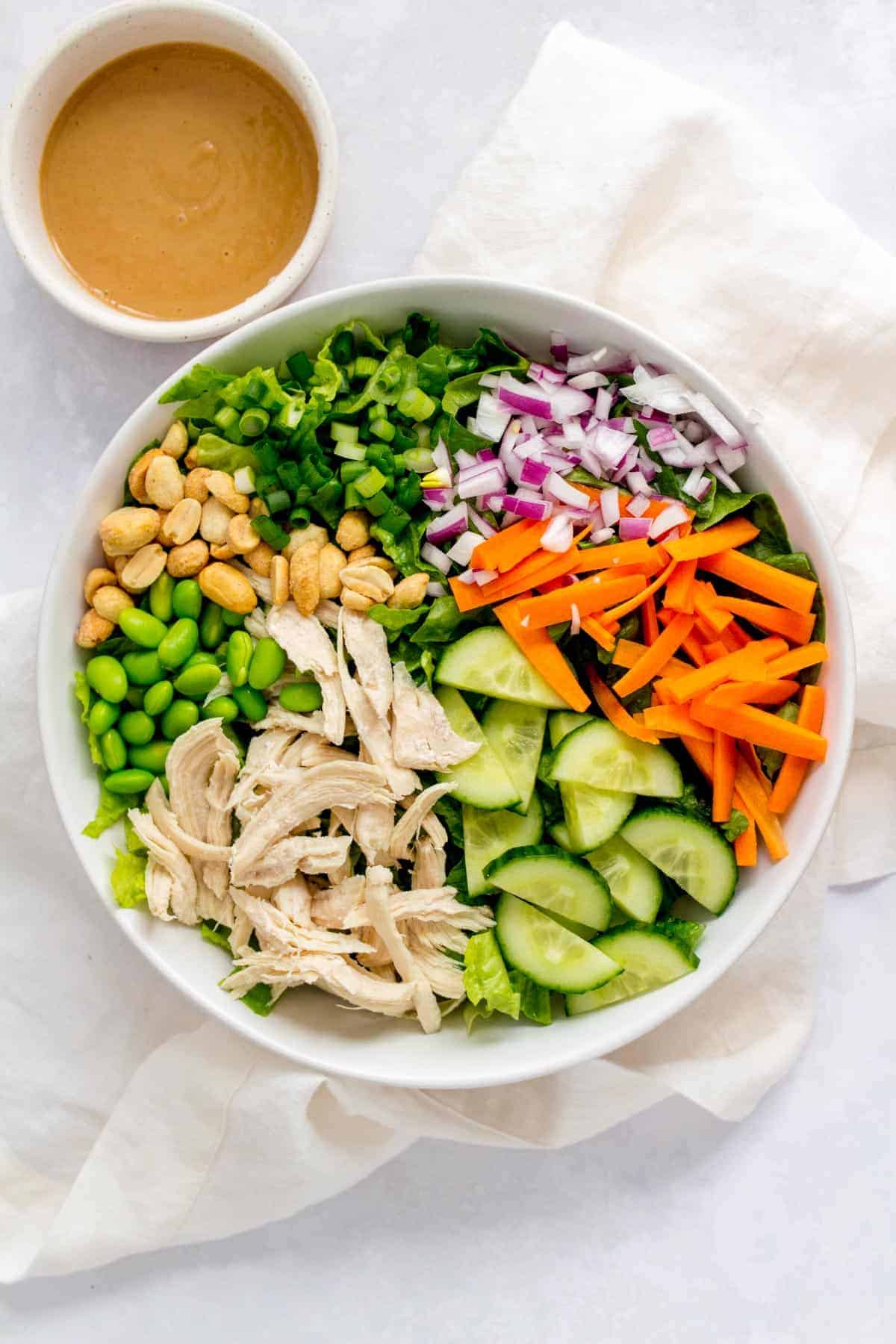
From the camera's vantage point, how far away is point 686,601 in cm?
220

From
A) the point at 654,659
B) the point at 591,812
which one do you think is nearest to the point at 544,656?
the point at 654,659

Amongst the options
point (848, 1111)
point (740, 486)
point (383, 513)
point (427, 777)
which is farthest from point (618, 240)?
point (848, 1111)

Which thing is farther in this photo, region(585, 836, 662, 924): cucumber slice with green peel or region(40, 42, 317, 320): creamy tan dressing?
region(40, 42, 317, 320): creamy tan dressing

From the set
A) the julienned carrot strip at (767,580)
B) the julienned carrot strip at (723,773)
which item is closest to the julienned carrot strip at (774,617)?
the julienned carrot strip at (767,580)

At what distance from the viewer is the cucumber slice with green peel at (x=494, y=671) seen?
221cm

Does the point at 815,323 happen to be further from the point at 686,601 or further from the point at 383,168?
the point at 383,168

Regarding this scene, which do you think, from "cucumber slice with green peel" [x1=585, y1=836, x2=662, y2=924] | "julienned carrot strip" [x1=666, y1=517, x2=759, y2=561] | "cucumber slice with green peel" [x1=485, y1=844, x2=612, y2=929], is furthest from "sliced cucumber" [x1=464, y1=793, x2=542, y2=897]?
"julienned carrot strip" [x1=666, y1=517, x2=759, y2=561]

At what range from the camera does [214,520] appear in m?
2.27

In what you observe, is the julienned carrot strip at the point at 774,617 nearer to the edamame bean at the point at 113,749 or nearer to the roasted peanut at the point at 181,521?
the roasted peanut at the point at 181,521

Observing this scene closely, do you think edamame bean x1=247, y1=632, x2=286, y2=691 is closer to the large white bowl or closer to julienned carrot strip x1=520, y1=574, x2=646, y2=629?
the large white bowl

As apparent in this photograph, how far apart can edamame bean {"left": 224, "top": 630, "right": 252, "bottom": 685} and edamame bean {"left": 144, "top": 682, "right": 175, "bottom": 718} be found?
0.39ft

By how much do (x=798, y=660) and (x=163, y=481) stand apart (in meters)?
1.23

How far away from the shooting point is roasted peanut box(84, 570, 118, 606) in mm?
2256

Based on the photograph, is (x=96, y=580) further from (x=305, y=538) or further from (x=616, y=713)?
(x=616, y=713)
